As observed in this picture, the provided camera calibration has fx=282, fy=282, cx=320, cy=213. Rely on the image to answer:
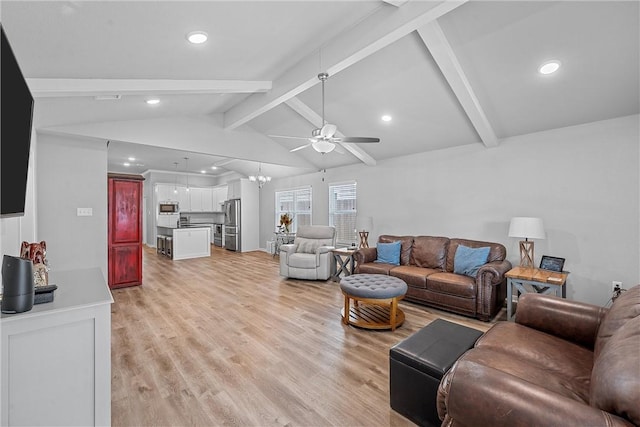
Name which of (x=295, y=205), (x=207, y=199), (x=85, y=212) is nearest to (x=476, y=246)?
(x=295, y=205)

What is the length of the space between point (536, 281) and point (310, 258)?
3322 mm

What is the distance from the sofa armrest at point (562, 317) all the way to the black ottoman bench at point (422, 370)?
479 millimetres

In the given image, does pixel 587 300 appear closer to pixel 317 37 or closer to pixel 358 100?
pixel 358 100

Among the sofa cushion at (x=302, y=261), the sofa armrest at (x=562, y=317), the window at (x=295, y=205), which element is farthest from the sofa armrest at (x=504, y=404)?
the window at (x=295, y=205)

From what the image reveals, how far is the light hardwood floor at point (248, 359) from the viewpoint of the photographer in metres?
1.86

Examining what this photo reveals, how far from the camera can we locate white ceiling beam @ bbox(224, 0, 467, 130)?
84.4 inches

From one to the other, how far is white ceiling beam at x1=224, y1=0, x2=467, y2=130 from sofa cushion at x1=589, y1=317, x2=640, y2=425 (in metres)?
2.18

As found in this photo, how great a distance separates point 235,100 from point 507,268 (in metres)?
4.66

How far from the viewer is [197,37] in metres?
2.15

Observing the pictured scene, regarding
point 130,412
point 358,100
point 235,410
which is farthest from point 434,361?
point 358,100

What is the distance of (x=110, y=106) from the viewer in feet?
11.1

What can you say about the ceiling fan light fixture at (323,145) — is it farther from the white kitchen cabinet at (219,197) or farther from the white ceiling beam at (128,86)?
the white kitchen cabinet at (219,197)

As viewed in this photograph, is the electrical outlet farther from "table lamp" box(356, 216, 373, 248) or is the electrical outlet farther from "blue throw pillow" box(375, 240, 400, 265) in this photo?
"table lamp" box(356, 216, 373, 248)

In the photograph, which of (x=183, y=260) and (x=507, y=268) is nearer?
(x=507, y=268)
